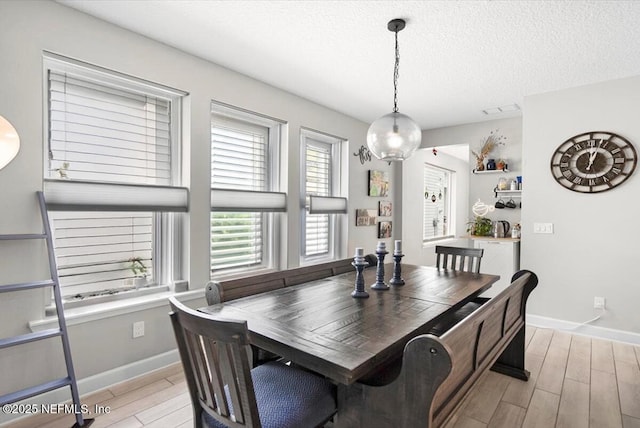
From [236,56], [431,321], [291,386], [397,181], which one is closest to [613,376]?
Result: [431,321]

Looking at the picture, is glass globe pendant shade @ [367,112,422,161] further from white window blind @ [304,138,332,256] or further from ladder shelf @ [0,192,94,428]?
ladder shelf @ [0,192,94,428]

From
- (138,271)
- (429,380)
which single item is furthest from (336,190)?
(429,380)

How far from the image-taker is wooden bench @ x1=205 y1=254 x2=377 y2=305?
190 centimetres

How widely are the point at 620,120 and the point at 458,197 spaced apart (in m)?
3.81

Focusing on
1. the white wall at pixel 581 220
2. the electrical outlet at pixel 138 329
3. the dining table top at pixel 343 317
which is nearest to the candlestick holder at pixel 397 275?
the dining table top at pixel 343 317

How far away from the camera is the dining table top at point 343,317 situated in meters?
1.21

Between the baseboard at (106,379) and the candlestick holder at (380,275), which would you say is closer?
the baseboard at (106,379)

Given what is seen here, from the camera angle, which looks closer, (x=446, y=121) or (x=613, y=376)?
(x=613, y=376)

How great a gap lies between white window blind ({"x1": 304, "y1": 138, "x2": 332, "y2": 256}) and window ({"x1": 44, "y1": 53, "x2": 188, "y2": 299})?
161cm

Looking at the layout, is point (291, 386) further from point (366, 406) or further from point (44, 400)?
point (44, 400)

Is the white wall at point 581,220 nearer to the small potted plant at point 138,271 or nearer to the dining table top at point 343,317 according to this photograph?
the dining table top at point 343,317

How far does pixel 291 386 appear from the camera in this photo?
1392 mm

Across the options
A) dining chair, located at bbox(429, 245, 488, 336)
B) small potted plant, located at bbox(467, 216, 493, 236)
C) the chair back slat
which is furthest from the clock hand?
the chair back slat

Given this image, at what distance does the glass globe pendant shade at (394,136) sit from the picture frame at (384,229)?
2.76 m
